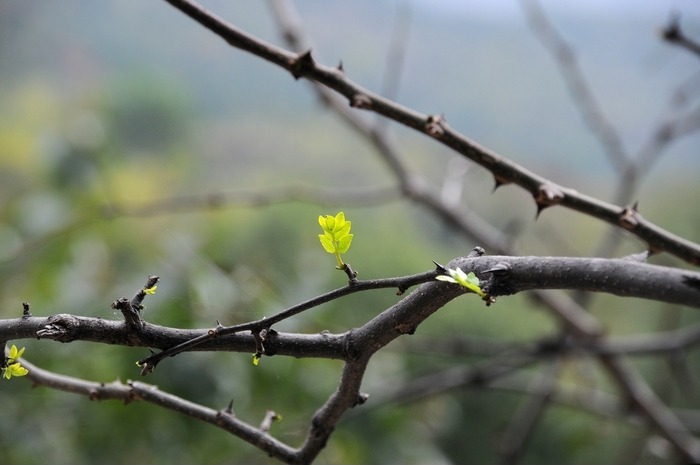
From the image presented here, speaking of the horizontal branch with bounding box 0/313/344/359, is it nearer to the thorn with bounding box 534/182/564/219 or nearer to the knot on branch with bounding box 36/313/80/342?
the knot on branch with bounding box 36/313/80/342

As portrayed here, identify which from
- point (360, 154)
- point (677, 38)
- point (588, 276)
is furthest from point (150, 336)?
point (360, 154)

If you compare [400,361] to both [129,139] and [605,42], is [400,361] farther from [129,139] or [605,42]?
[605,42]

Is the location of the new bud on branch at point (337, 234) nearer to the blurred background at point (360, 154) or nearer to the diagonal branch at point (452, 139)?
the diagonal branch at point (452, 139)

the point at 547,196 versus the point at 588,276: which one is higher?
the point at 547,196

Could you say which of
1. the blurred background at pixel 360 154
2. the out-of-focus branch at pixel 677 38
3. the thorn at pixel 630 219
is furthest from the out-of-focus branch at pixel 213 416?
the blurred background at pixel 360 154

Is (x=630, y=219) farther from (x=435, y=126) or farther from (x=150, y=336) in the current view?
(x=150, y=336)

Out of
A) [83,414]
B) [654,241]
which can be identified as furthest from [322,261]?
[654,241]
